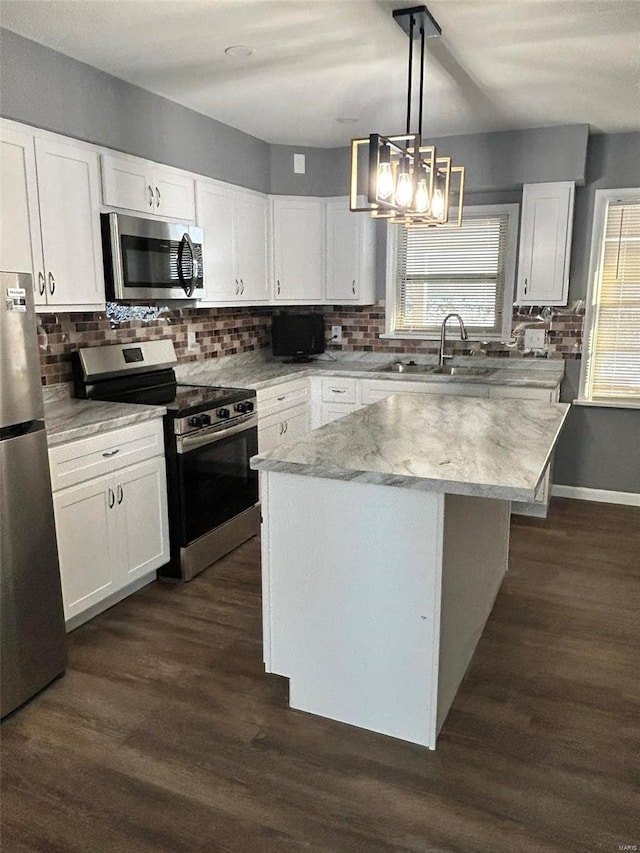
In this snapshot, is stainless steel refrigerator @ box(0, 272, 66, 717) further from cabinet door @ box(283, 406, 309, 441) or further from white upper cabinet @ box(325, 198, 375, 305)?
white upper cabinet @ box(325, 198, 375, 305)

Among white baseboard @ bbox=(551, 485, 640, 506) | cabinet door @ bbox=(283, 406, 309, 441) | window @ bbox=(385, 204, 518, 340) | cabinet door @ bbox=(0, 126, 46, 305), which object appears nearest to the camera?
cabinet door @ bbox=(0, 126, 46, 305)

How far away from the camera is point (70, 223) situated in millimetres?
2969

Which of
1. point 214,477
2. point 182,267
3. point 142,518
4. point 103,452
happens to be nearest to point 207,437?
point 214,477

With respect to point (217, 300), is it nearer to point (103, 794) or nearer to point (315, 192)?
point (315, 192)

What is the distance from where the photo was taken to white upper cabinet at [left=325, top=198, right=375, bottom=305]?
15.7ft

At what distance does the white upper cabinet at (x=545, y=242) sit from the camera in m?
4.20

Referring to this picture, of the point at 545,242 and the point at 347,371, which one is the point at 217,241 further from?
the point at 545,242

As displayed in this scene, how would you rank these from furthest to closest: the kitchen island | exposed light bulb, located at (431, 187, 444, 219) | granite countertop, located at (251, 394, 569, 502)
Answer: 1. exposed light bulb, located at (431, 187, 444, 219)
2. the kitchen island
3. granite countertop, located at (251, 394, 569, 502)

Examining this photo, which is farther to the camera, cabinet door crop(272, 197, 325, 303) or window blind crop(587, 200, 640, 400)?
cabinet door crop(272, 197, 325, 303)

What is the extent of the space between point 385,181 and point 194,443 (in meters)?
1.71

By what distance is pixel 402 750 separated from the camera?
2.14 metres

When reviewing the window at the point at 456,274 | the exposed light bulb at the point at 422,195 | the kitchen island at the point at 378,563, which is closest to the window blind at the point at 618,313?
the window at the point at 456,274

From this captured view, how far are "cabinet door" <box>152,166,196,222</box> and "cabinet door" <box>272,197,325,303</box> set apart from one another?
0.96m

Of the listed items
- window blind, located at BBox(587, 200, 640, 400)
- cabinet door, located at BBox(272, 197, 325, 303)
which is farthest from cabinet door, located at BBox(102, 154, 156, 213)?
window blind, located at BBox(587, 200, 640, 400)
